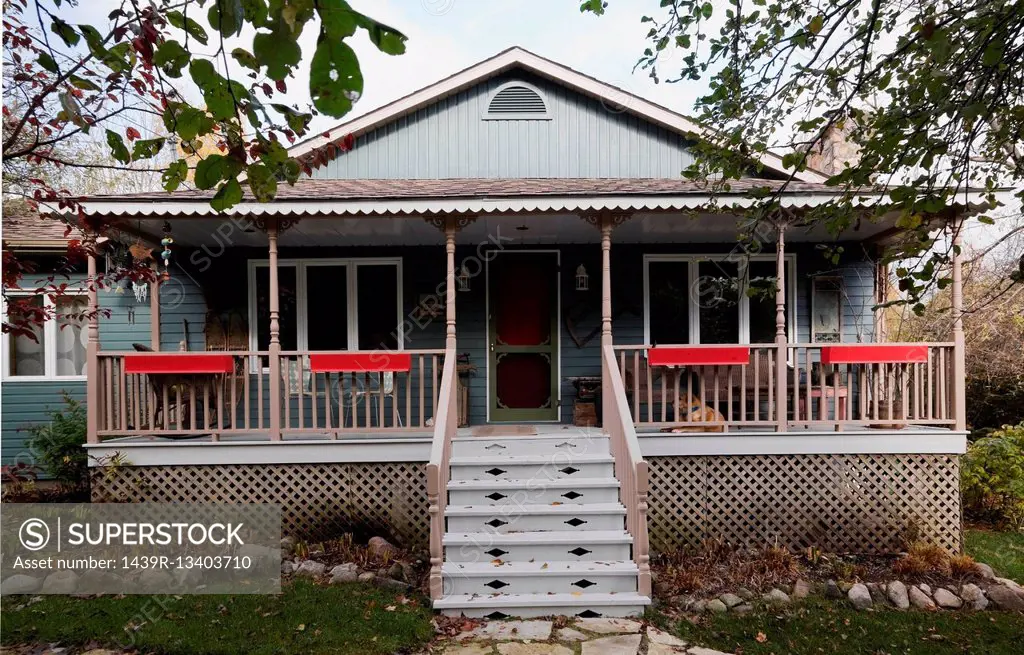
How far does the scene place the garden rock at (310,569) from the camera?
5238 mm

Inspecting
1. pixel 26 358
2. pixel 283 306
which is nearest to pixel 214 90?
pixel 283 306

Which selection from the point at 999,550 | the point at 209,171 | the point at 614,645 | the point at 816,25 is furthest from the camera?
the point at 999,550

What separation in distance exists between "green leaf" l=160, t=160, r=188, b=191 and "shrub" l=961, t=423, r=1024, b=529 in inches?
353

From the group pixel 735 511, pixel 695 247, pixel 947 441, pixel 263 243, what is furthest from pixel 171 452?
pixel 947 441

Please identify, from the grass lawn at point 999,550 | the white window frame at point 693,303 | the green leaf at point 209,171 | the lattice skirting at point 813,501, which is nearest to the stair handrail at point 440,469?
the lattice skirting at point 813,501

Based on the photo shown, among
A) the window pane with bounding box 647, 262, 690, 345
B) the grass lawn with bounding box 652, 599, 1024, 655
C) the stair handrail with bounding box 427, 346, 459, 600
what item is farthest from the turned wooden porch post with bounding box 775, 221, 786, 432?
the stair handrail with bounding box 427, 346, 459, 600

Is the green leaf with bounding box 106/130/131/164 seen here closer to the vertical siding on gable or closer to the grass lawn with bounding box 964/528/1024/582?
the vertical siding on gable

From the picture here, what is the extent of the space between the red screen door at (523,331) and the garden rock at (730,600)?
134 inches

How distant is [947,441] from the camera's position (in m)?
5.92

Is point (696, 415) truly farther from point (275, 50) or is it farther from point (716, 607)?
point (275, 50)

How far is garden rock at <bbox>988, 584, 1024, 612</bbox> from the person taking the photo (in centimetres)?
492

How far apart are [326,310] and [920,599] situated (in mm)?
7155

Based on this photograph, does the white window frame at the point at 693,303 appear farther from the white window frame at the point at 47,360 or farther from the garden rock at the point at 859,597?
the white window frame at the point at 47,360

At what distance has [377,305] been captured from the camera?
26.1 feet
